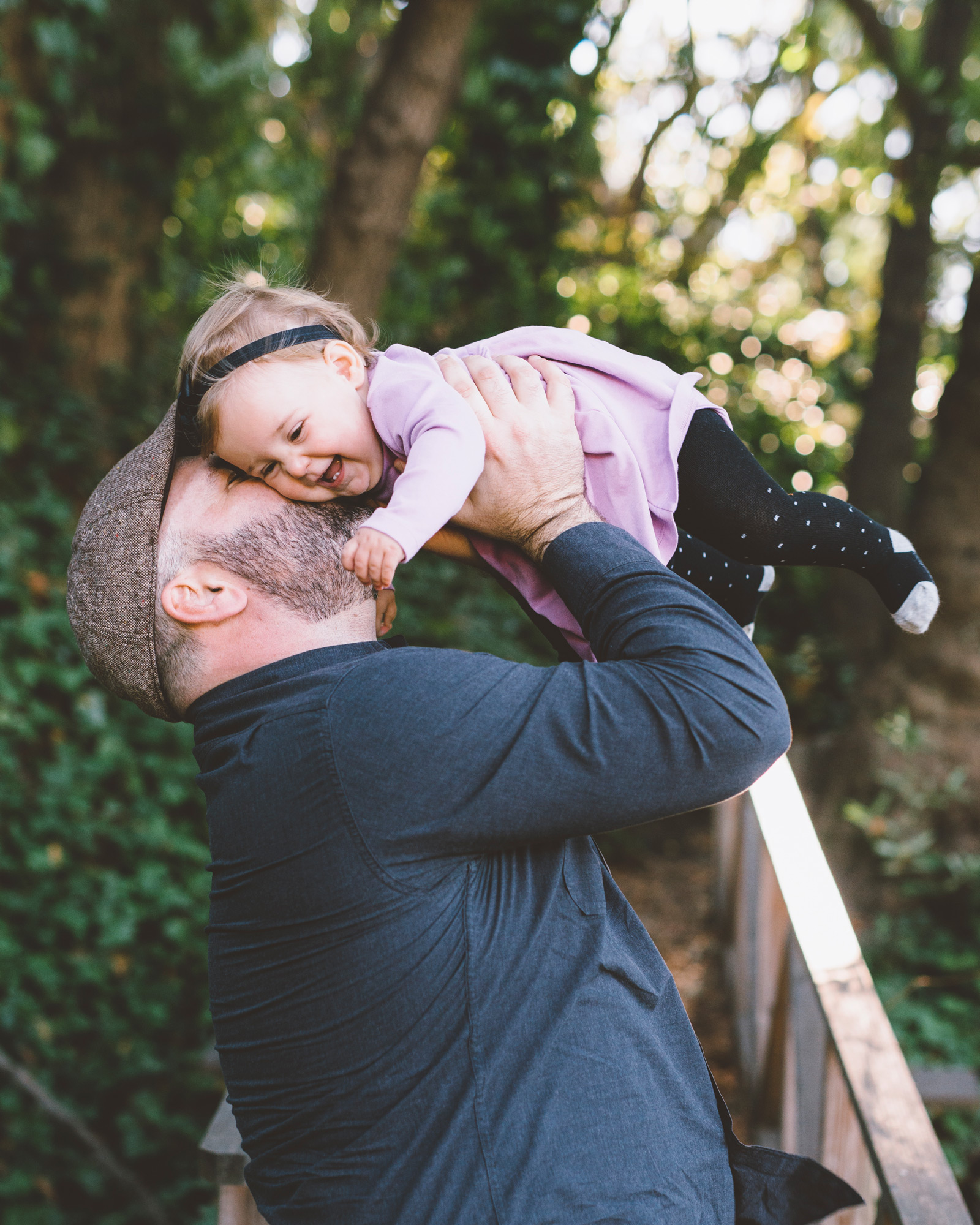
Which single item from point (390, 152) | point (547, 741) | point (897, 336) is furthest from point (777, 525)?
point (897, 336)

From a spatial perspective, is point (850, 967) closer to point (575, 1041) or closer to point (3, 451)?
point (575, 1041)

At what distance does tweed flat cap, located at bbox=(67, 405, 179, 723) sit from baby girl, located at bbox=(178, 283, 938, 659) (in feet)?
0.51

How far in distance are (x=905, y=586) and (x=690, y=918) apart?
4.01 meters

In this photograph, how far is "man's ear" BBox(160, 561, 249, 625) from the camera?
4.00ft

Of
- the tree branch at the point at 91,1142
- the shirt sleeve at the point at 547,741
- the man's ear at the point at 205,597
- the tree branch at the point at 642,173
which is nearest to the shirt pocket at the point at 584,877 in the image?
the shirt sleeve at the point at 547,741

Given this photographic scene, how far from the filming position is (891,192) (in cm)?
561

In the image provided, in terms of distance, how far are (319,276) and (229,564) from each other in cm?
293

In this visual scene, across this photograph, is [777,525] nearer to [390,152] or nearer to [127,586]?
[127,586]

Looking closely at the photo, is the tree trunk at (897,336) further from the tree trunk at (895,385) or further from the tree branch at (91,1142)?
the tree branch at (91,1142)

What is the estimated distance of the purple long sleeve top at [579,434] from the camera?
4.02 ft

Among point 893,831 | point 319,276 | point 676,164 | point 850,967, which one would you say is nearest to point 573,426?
point 850,967

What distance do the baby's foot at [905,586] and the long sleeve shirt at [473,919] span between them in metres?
0.59

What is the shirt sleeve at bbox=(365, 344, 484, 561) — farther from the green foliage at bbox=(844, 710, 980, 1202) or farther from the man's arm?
the green foliage at bbox=(844, 710, 980, 1202)

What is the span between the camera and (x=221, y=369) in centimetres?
148
